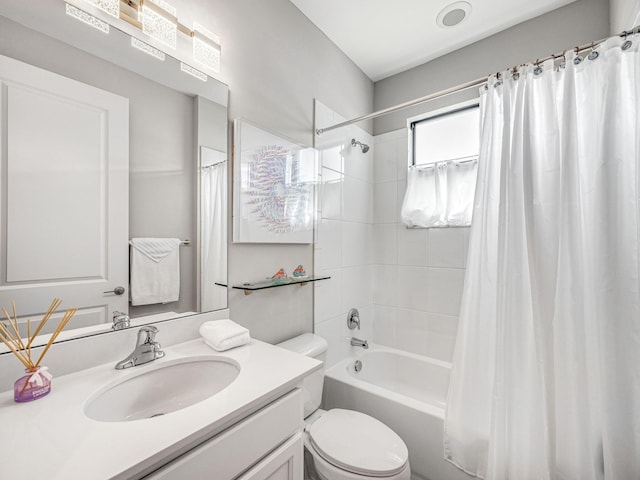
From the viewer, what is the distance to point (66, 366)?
88 centimetres

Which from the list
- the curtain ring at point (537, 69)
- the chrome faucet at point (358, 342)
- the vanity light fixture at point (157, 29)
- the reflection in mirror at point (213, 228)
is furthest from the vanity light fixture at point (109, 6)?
the chrome faucet at point (358, 342)

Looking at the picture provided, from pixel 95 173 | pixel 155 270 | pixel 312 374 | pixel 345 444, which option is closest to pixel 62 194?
pixel 95 173

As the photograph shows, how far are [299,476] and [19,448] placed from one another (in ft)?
2.40

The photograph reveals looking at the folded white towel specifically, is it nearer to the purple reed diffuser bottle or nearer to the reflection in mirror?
the reflection in mirror

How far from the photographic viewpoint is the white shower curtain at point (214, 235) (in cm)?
123

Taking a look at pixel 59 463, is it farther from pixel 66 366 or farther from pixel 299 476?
pixel 299 476

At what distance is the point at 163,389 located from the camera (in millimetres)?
949

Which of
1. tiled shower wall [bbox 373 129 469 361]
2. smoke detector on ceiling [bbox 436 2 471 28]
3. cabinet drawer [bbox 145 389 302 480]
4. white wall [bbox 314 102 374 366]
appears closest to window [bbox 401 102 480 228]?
tiled shower wall [bbox 373 129 469 361]

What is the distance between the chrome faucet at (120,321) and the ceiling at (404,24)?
72.9 inches

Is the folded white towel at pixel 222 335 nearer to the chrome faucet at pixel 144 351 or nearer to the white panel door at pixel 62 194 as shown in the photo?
the chrome faucet at pixel 144 351

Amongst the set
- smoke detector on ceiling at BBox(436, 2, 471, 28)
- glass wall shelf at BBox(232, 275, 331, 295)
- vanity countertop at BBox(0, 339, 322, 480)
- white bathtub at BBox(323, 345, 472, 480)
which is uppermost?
smoke detector on ceiling at BBox(436, 2, 471, 28)

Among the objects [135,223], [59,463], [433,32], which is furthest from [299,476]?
[433,32]

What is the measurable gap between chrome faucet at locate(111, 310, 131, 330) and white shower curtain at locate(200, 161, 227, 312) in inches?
10.9

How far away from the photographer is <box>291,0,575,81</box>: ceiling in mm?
1686
